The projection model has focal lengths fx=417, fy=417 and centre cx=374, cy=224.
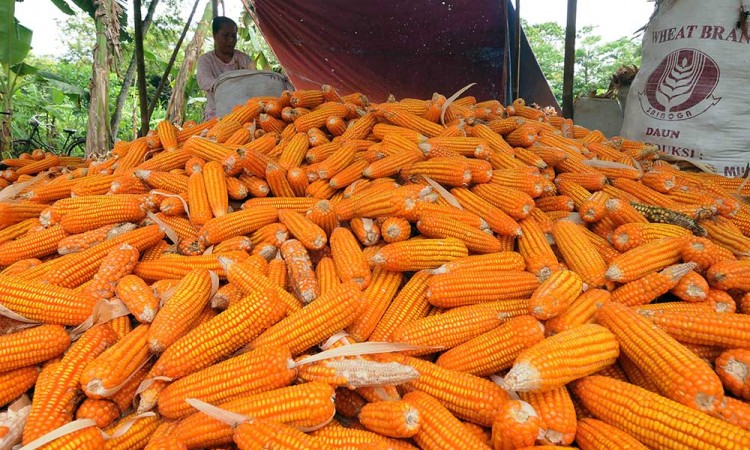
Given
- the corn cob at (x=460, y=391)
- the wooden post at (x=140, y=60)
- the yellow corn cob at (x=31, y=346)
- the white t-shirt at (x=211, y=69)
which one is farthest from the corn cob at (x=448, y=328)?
the wooden post at (x=140, y=60)

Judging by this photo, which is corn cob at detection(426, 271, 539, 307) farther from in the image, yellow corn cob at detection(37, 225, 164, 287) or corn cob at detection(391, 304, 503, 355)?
yellow corn cob at detection(37, 225, 164, 287)

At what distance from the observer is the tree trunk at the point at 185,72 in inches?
411

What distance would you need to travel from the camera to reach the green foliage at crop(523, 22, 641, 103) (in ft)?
74.7

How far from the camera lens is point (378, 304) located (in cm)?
201

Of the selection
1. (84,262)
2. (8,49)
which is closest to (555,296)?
(84,262)

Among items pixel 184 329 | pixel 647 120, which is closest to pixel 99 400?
pixel 184 329

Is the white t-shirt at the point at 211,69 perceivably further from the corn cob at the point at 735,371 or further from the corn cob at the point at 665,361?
the corn cob at the point at 735,371

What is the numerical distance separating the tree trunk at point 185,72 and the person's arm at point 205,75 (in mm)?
4277

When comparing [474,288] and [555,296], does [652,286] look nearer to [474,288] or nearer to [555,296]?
[555,296]

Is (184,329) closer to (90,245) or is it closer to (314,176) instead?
(90,245)

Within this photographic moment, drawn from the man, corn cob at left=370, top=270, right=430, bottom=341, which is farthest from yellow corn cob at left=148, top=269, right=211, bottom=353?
the man

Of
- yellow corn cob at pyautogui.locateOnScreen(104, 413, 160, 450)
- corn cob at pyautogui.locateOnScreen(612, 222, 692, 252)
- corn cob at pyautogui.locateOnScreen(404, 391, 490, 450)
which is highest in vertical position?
corn cob at pyautogui.locateOnScreen(612, 222, 692, 252)

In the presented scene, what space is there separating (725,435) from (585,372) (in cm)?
41

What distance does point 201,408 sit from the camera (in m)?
A: 1.42
